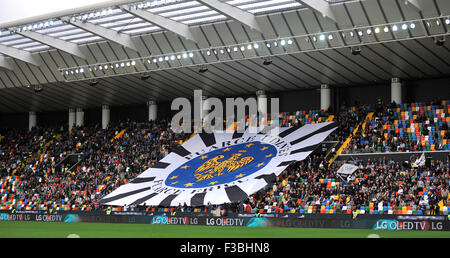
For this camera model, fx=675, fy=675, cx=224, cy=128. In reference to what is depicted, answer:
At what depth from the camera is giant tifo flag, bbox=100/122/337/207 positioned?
4534 cm

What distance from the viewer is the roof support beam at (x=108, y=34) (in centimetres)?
4269

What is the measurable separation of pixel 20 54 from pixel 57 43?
5687 millimetres

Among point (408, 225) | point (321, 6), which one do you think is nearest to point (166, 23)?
point (321, 6)

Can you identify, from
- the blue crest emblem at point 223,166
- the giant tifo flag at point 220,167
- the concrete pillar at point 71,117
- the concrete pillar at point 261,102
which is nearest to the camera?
the giant tifo flag at point 220,167

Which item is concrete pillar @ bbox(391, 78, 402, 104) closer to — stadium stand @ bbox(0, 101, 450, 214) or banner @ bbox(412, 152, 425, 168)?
stadium stand @ bbox(0, 101, 450, 214)

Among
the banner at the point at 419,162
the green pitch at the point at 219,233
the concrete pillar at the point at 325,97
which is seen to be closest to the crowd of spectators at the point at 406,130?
the banner at the point at 419,162

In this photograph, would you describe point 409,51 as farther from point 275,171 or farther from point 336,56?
point 275,171

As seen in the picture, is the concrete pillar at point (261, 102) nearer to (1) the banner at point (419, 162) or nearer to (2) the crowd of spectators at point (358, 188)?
(2) the crowd of spectators at point (358, 188)

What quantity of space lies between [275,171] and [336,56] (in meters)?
8.76

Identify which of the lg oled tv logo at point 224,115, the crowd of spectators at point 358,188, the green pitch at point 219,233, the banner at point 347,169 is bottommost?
the green pitch at point 219,233

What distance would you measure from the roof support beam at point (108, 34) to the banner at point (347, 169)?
16.7 m

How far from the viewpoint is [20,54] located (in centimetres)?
5247

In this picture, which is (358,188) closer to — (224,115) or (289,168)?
(289,168)

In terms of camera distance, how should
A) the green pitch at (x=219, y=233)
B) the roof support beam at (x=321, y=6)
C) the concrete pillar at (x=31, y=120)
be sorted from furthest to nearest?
the concrete pillar at (x=31, y=120), the roof support beam at (x=321, y=6), the green pitch at (x=219, y=233)
